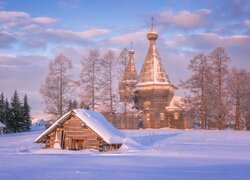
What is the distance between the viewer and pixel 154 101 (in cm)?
6197

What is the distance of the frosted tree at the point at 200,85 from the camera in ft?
161

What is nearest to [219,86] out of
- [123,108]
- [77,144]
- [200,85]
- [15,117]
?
[200,85]

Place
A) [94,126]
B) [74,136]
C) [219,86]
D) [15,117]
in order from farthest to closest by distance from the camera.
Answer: [15,117], [219,86], [74,136], [94,126]

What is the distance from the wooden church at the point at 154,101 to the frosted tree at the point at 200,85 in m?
8.48

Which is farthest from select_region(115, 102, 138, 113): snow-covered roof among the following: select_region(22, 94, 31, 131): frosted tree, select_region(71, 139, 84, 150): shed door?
select_region(22, 94, 31, 131): frosted tree

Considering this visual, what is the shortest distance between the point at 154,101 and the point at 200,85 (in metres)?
13.3

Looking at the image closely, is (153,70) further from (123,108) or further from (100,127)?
(100,127)

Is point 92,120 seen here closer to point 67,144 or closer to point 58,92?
point 67,144

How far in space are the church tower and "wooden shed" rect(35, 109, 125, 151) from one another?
98.1 ft

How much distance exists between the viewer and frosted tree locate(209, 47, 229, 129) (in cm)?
4801

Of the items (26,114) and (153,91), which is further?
(26,114)

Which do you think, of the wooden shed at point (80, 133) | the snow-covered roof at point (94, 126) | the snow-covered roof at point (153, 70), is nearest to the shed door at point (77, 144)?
the wooden shed at point (80, 133)

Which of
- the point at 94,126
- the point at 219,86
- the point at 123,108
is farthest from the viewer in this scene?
the point at 123,108

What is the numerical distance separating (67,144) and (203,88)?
78.5 feet
